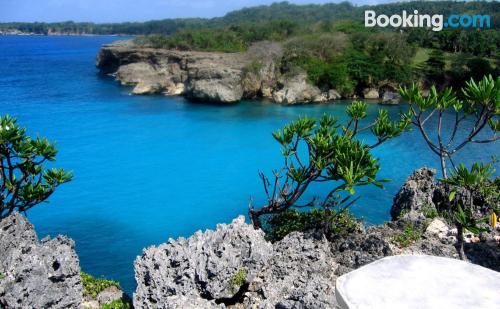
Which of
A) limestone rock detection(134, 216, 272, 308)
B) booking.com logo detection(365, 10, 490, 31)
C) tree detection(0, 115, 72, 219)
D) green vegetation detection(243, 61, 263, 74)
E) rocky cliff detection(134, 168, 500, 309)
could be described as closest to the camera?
rocky cliff detection(134, 168, 500, 309)

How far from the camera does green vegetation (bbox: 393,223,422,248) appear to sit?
980cm

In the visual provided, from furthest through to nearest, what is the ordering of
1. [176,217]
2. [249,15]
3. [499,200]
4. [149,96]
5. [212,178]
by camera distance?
[249,15] → [149,96] → [212,178] → [176,217] → [499,200]

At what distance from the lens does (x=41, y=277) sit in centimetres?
805

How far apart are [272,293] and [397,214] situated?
5.65 metres

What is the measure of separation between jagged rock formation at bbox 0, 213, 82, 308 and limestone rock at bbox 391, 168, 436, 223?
25.0ft

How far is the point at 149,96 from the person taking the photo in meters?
40.2

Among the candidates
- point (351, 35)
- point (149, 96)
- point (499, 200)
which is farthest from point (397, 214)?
point (351, 35)

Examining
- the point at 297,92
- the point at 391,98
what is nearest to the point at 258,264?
the point at 297,92

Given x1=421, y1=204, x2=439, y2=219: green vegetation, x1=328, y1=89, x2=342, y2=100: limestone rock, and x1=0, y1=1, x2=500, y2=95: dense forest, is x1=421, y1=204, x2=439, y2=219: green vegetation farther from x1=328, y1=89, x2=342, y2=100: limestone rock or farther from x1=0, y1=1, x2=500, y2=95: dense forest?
x1=0, y1=1, x2=500, y2=95: dense forest

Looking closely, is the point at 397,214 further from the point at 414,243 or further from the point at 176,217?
the point at 176,217

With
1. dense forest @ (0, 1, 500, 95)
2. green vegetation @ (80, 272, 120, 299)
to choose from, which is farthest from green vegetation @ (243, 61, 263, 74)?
green vegetation @ (80, 272, 120, 299)

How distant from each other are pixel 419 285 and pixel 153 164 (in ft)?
58.0

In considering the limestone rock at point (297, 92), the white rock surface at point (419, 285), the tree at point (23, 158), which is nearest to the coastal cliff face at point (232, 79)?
the limestone rock at point (297, 92)

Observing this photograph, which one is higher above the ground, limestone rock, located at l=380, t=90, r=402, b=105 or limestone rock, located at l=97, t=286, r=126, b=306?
limestone rock, located at l=380, t=90, r=402, b=105
